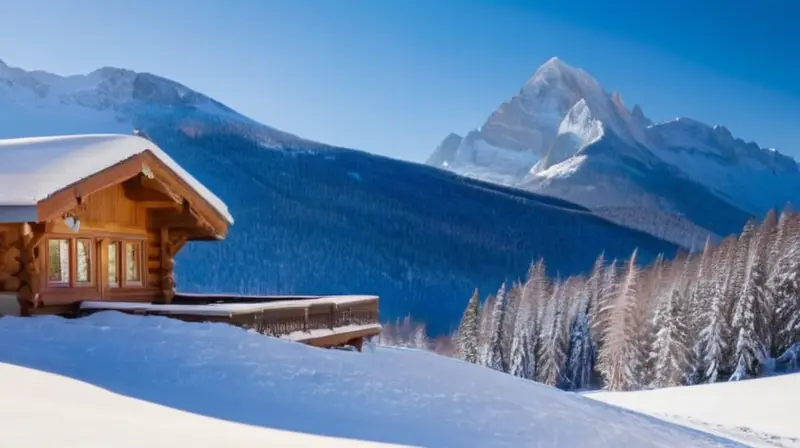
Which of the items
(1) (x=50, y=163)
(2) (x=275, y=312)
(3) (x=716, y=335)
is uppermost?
(1) (x=50, y=163)

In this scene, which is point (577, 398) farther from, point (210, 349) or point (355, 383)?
point (210, 349)

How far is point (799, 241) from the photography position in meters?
43.8

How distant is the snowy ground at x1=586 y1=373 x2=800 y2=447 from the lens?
26.2 m

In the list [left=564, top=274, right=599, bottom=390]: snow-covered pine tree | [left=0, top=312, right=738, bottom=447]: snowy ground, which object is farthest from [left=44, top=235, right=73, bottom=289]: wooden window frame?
[left=564, top=274, right=599, bottom=390]: snow-covered pine tree

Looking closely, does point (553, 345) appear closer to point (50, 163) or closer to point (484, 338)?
point (484, 338)

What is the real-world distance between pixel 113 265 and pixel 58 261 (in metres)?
1.91

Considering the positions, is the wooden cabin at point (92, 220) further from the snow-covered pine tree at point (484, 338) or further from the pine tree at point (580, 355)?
the pine tree at point (580, 355)

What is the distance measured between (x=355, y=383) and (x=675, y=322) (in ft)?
133

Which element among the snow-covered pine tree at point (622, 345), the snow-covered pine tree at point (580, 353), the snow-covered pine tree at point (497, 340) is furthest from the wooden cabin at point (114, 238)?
the snow-covered pine tree at point (497, 340)

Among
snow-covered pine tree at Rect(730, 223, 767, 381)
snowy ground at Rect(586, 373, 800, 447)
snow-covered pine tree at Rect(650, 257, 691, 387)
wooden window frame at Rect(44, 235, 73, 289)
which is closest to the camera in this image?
wooden window frame at Rect(44, 235, 73, 289)

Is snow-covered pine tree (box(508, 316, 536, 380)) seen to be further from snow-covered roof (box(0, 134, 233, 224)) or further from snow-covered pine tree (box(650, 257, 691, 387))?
snow-covered roof (box(0, 134, 233, 224))

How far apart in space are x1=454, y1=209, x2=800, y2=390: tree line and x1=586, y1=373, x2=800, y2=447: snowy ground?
25.2ft

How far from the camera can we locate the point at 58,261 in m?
14.6

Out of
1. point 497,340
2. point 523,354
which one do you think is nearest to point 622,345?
point 523,354
